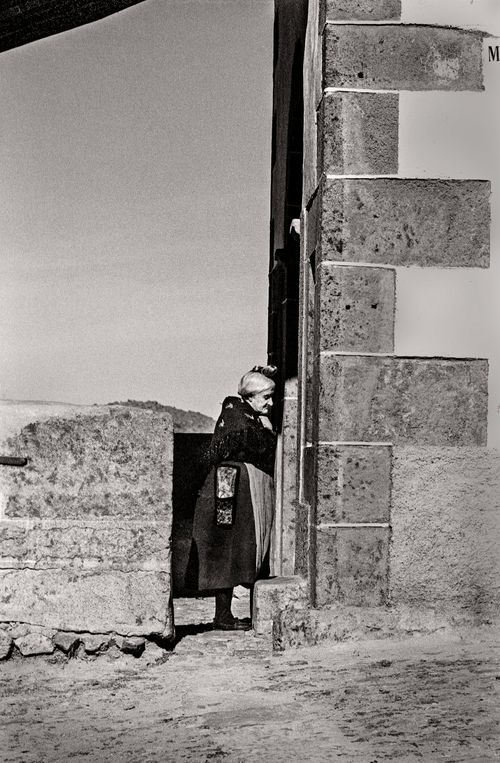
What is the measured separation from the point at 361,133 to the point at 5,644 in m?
3.14

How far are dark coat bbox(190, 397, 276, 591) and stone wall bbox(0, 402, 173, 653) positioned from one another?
1558 millimetres

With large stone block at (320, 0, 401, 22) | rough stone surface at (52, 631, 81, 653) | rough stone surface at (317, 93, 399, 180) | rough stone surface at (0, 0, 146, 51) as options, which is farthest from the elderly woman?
rough stone surface at (0, 0, 146, 51)

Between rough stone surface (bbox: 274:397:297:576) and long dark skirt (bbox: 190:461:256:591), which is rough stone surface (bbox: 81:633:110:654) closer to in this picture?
long dark skirt (bbox: 190:461:256:591)

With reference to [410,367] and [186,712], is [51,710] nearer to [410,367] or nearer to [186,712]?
[186,712]

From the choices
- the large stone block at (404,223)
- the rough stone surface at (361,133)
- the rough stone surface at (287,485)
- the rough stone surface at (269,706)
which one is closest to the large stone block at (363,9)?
the rough stone surface at (361,133)

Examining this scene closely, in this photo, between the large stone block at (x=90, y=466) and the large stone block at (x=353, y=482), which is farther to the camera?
the large stone block at (x=353, y=482)

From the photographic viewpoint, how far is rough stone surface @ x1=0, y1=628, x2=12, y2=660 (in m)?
6.02

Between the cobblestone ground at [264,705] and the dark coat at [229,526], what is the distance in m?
1.12

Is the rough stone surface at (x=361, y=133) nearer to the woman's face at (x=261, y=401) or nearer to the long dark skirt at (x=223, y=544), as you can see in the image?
the woman's face at (x=261, y=401)

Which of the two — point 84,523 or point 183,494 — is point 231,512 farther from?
point 183,494

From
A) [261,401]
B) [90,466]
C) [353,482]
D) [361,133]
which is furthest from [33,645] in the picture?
[361,133]

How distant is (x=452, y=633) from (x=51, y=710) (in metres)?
2.12

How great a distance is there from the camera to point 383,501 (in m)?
6.34

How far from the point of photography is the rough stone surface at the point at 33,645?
19.8 feet
